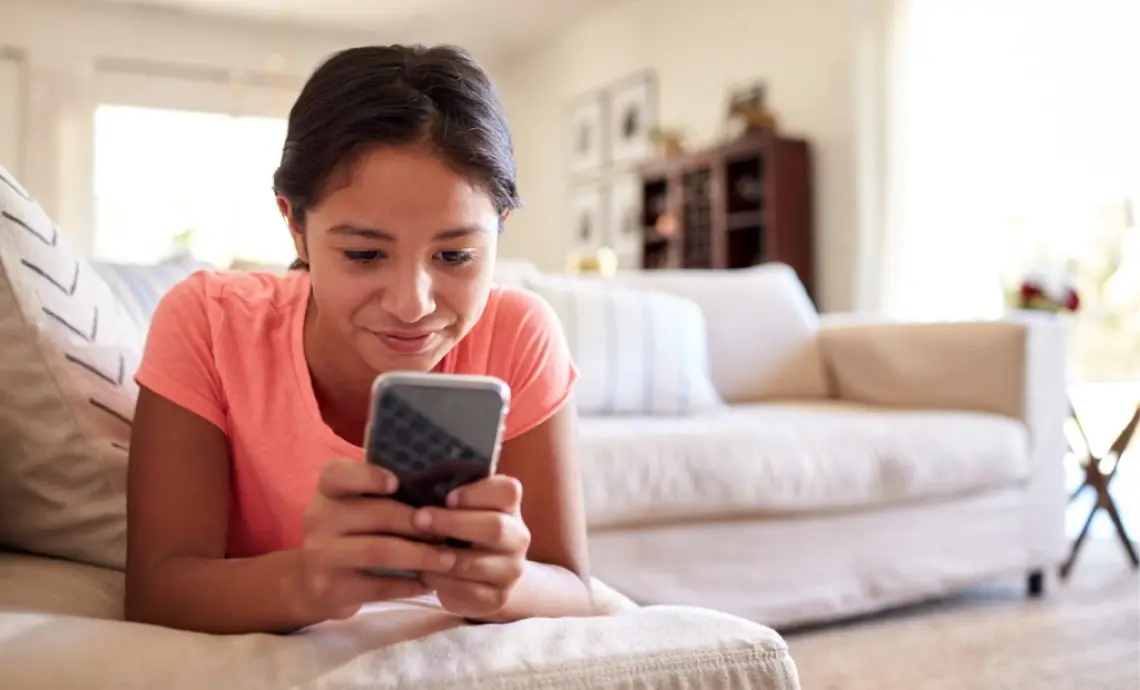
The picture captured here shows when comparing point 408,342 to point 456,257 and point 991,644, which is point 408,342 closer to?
point 456,257

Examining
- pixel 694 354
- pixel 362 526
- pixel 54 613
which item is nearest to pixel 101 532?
pixel 54 613

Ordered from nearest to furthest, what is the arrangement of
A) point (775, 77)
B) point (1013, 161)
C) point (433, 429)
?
1. point (433, 429)
2. point (1013, 161)
3. point (775, 77)

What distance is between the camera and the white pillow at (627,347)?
2.31 m

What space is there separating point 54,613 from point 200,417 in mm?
175

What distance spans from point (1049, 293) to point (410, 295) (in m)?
2.55

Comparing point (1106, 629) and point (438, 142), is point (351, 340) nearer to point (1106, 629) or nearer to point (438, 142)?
point (438, 142)

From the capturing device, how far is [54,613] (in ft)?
2.46

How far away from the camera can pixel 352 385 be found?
2.86 feet

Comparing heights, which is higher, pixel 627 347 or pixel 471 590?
pixel 627 347

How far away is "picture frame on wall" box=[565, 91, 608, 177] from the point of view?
6129mm

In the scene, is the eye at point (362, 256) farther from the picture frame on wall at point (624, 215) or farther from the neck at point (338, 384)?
the picture frame on wall at point (624, 215)

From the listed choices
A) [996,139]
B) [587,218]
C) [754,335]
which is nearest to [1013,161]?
[996,139]

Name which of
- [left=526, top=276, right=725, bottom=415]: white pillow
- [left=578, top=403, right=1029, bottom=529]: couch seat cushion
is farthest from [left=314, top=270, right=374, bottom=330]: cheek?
[left=526, top=276, right=725, bottom=415]: white pillow

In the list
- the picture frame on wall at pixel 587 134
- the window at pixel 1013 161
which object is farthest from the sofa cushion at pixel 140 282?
the picture frame on wall at pixel 587 134
